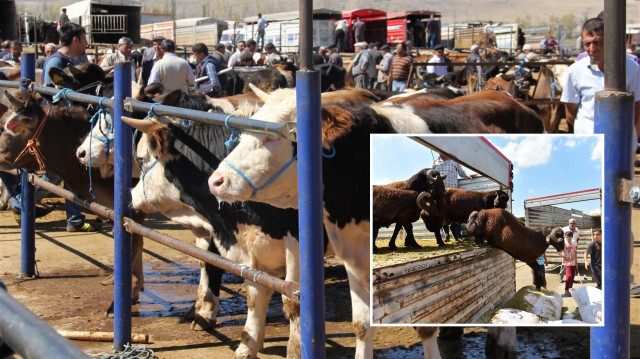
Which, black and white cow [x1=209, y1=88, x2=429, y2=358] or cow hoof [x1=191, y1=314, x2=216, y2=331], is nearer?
black and white cow [x1=209, y1=88, x2=429, y2=358]

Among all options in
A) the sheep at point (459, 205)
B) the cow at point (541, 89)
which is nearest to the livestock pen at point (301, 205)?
the sheep at point (459, 205)

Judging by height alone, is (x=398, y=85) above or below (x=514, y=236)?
above

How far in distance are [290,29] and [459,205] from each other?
32429mm

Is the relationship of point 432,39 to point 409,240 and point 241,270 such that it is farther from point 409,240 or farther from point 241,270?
point 409,240

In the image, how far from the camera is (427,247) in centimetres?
277

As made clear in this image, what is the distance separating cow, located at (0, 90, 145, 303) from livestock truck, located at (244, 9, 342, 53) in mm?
25900

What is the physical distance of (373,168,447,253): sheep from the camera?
258 cm

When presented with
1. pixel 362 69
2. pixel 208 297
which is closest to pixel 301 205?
pixel 208 297

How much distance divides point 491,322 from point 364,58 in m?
17.0

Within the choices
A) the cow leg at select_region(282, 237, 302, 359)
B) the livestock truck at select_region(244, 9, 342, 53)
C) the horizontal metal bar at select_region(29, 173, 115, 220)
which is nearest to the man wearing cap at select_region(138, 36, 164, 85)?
the horizontal metal bar at select_region(29, 173, 115, 220)

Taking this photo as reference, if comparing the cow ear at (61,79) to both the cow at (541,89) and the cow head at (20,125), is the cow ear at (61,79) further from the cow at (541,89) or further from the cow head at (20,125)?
the cow at (541,89)

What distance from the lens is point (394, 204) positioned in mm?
2629

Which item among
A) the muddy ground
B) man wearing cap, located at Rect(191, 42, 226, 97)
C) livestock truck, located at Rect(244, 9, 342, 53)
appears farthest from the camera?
livestock truck, located at Rect(244, 9, 342, 53)

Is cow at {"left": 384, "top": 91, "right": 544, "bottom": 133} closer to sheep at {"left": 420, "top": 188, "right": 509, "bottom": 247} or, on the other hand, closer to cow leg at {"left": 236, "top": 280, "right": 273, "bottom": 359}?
cow leg at {"left": 236, "top": 280, "right": 273, "bottom": 359}
